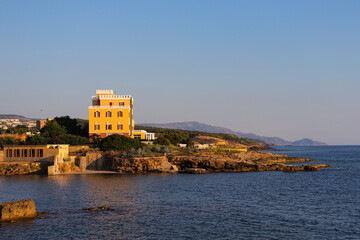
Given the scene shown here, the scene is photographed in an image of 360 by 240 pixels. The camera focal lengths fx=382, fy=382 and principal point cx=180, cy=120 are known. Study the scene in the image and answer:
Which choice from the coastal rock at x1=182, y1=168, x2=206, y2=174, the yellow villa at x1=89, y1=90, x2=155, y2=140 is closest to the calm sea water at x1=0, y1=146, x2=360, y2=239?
the coastal rock at x1=182, y1=168, x2=206, y2=174

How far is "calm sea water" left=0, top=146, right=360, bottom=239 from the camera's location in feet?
109

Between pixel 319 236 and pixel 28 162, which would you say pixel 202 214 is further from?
pixel 28 162

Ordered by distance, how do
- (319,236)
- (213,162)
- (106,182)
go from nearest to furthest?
(319,236) → (106,182) → (213,162)

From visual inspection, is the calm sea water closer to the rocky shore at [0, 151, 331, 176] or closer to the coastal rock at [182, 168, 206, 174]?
the coastal rock at [182, 168, 206, 174]

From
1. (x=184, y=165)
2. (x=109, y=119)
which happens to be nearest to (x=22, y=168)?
(x=109, y=119)

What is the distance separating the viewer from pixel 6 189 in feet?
190

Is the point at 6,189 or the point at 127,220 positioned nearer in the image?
the point at 127,220

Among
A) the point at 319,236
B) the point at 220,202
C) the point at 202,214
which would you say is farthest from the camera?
the point at 220,202

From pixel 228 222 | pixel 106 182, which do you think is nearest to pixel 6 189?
pixel 106 182

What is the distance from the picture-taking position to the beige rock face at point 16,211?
3709 cm

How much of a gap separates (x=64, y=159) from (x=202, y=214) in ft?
171

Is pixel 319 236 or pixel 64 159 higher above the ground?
pixel 64 159

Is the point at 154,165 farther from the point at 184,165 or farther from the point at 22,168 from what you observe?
the point at 22,168

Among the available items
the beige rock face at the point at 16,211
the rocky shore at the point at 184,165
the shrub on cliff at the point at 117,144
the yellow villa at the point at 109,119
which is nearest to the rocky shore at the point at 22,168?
the shrub on cliff at the point at 117,144
